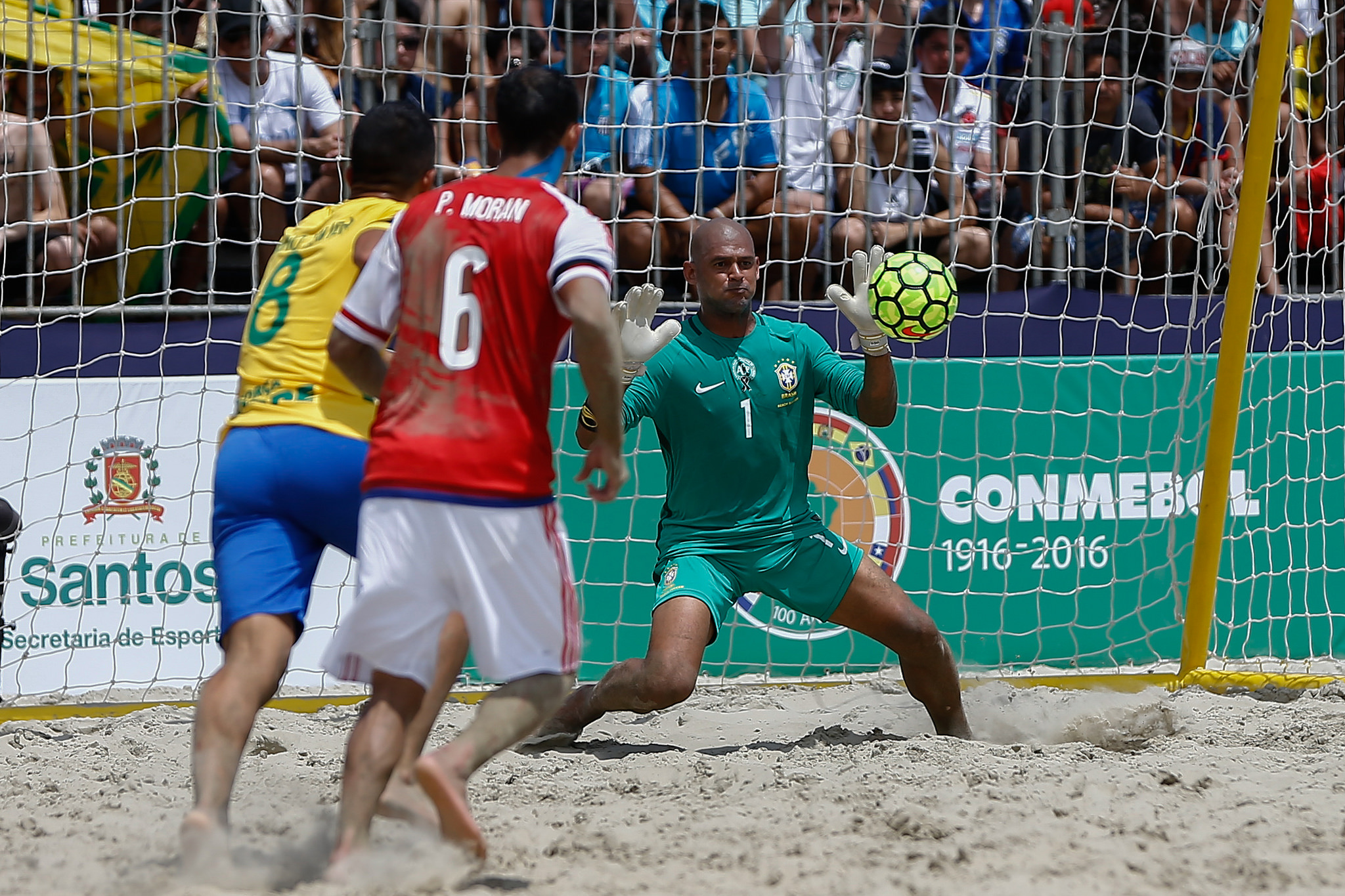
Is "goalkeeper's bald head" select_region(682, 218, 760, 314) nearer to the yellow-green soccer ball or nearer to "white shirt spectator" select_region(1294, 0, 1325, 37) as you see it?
the yellow-green soccer ball

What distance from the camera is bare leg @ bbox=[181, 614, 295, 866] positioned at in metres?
2.72

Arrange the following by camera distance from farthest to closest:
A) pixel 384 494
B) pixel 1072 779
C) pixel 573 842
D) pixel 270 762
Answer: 1. pixel 270 762
2. pixel 1072 779
3. pixel 573 842
4. pixel 384 494

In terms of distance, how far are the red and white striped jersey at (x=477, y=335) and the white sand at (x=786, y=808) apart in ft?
2.55

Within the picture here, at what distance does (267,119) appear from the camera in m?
6.37

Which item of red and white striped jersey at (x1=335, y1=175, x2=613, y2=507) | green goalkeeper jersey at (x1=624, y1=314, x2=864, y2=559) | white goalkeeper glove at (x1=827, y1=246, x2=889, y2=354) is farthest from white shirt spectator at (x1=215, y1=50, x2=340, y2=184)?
red and white striped jersey at (x1=335, y1=175, x2=613, y2=507)

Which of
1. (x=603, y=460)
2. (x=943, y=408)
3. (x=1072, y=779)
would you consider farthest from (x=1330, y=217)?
(x=603, y=460)

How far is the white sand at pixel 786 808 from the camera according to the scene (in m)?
2.77

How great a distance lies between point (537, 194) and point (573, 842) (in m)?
1.51

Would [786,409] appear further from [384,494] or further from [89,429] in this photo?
[89,429]

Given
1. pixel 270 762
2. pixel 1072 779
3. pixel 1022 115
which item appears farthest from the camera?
pixel 1022 115

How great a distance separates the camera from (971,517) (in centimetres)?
639

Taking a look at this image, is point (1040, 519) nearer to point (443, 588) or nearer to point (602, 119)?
point (602, 119)

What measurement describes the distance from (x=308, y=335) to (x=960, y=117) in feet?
15.0

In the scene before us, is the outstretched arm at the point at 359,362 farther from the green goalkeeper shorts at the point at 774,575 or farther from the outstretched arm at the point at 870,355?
the outstretched arm at the point at 870,355
